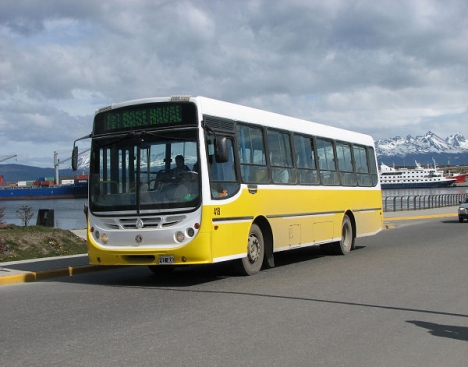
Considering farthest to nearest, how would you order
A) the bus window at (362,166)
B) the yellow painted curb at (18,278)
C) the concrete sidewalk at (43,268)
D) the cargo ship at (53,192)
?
the cargo ship at (53,192) < the bus window at (362,166) < the concrete sidewalk at (43,268) < the yellow painted curb at (18,278)

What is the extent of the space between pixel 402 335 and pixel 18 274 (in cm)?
768

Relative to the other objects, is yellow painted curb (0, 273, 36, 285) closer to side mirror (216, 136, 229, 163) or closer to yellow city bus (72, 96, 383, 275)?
yellow city bus (72, 96, 383, 275)

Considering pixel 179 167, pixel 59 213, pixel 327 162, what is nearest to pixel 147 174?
pixel 179 167

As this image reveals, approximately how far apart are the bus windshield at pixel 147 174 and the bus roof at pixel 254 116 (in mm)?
564

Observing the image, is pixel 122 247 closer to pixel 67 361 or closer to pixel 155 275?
pixel 155 275

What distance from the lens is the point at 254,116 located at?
12633 millimetres

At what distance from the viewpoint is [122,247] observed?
35.8 ft

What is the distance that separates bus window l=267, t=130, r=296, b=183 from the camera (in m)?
13.0

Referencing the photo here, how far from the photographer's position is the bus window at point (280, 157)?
513 inches

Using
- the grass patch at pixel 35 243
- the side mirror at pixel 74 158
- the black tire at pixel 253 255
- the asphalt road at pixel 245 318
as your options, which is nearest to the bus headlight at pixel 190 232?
the asphalt road at pixel 245 318

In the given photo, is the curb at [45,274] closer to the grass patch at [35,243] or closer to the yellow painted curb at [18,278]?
the yellow painted curb at [18,278]

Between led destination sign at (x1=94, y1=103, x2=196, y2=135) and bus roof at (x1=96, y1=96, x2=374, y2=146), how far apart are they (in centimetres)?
10

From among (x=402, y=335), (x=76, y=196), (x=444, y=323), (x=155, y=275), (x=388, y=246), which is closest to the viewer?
(x=402, y=335)

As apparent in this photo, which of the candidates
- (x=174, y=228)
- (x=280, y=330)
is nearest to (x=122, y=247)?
(x=174, y=228)
